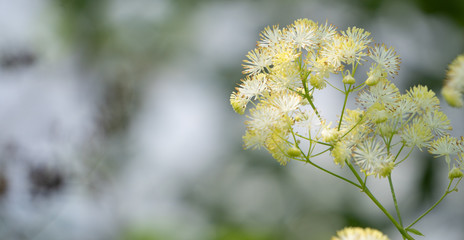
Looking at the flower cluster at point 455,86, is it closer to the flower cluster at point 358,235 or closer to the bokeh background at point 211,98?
the flower cluster at point 358,235

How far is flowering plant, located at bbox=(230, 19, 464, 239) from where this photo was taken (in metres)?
0.64

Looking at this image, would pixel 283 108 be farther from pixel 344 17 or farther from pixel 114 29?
pixel 114 29

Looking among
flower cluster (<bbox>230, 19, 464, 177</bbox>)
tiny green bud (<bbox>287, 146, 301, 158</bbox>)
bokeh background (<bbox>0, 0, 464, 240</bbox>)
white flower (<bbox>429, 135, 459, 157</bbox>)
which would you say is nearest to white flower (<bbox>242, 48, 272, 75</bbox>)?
flower cluster (<bbox>230, 19, 464, 177</bbox>)

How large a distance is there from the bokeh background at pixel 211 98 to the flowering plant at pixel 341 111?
1736mm

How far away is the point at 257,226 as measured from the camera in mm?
3844

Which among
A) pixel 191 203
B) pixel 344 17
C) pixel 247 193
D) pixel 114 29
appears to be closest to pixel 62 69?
pixel 114 29

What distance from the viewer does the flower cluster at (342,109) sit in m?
0.64

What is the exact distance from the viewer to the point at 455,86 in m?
0.48

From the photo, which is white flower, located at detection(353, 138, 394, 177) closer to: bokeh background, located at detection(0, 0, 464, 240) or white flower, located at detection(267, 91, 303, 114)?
white flower, located at detection(267, 91, 303, 114)

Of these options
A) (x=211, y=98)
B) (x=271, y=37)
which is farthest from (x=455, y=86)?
(x=211, y=98)

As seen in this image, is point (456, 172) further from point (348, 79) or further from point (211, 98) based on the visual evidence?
point (211, 98)

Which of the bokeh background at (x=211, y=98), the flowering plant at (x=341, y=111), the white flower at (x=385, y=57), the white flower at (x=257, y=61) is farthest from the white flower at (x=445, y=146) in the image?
the bokeh background at (x=211, y=98)

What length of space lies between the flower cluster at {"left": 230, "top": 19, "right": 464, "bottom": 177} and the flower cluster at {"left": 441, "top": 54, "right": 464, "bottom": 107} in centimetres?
15

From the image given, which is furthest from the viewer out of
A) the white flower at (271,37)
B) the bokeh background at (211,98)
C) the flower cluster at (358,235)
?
the bokeh background at (211,98)
